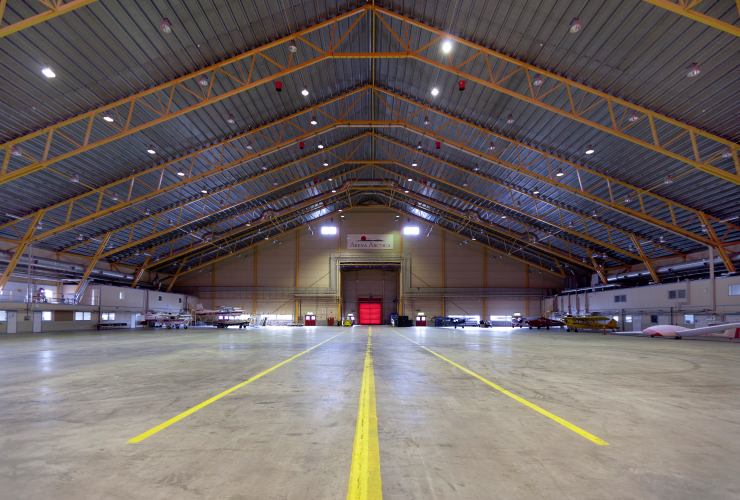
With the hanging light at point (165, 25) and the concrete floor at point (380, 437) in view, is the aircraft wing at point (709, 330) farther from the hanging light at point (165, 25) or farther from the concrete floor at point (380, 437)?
the hanging light at point (165, 25)

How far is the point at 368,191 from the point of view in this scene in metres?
49.2

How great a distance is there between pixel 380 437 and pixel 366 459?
2.32 ft

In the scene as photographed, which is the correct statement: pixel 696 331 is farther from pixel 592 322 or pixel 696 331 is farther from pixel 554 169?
pixel 554 169

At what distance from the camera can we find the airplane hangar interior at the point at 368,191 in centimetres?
402

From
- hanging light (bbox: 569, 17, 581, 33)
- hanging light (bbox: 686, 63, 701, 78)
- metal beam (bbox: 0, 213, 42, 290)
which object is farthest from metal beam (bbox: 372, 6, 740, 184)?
metal beam (bbox: 0, 213, 42, 290)

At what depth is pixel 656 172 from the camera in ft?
83.0

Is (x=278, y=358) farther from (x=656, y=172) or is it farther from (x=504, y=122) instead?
(x=656, y=172)

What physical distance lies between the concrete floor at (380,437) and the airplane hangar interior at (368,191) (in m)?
0.05

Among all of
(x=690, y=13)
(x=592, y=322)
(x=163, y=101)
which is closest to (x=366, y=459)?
(x=690, y=13)

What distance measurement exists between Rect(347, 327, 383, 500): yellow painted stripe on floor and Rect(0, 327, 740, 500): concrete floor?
0.31 feet

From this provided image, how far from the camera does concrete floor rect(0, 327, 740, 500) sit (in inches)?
131

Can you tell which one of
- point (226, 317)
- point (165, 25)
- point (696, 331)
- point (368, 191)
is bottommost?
point (226, 317)

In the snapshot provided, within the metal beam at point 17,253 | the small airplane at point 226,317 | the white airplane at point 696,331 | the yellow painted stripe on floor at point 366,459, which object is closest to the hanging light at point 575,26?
the yellow painted stripe on floor at point 366,459

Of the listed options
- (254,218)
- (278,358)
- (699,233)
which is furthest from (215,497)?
(254,218)
